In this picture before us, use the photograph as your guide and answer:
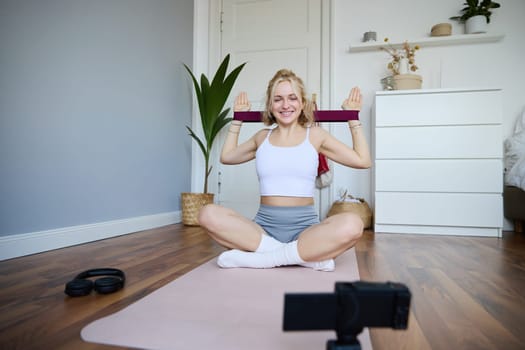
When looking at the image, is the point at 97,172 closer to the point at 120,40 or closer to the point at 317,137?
the point at 120,40

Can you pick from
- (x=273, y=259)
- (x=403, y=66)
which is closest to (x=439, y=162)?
(x=403, y=66)

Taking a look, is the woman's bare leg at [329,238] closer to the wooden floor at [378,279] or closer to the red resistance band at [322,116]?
the wooden floor at [378,279]

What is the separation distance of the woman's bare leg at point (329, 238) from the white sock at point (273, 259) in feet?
0.10

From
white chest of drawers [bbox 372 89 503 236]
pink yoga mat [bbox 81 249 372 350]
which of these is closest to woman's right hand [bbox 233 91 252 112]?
pink yoga mat [bbox 81 249 372 350]

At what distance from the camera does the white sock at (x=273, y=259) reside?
1318 mm

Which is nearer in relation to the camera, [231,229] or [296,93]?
[231,229]

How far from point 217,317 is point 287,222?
648 mm

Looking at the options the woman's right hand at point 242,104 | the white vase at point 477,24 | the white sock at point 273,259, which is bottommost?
the white sock at point 273,259

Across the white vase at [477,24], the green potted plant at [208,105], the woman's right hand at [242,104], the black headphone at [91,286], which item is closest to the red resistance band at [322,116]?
the woman's right hand at [242,104]

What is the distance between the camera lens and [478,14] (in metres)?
2.81

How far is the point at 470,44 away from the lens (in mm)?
2945

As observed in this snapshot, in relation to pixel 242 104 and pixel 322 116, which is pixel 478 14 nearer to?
pixel 322 116

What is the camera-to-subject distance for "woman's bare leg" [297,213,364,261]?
49.5 inches

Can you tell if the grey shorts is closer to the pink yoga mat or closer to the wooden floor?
the pink yoga mat
